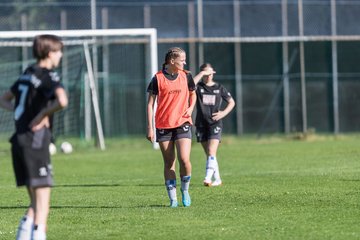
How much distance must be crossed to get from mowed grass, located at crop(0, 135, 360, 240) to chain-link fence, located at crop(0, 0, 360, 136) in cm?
849

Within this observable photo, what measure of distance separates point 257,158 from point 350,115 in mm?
11614

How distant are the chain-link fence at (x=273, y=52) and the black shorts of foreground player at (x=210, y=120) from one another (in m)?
16.4

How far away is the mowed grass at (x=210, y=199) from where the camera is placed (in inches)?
433

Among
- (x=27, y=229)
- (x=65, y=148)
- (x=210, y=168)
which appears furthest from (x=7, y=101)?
(x=65, y=148)

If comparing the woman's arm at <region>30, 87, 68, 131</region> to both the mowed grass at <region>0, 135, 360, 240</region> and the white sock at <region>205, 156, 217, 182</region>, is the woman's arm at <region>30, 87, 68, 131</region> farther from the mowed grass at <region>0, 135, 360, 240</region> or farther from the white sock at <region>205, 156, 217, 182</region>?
the white sock at <region>205, 156, 217, 182</region>

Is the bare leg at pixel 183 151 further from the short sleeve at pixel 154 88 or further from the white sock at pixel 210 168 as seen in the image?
the white sock at pixel 210 168

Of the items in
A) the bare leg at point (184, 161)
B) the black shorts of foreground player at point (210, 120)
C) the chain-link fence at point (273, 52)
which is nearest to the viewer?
the bare leg at point (184, 161)

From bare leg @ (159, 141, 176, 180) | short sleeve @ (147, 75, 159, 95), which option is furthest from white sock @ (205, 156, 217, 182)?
short sleeve @ (147, 75, 159, 95)

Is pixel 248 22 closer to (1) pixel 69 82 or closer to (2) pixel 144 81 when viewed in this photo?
(2) pixel 144 81

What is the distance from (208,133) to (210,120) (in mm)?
220

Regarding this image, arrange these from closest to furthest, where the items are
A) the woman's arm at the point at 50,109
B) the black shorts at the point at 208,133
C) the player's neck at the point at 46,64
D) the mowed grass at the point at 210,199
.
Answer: the woman's arm at the point at 50,109
the player's neck at the point at 46,64
the mowed grass at the point at 210,199
the black shorts at the point at 208,133

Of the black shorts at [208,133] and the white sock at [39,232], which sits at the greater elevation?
the black shorts at [208,133]

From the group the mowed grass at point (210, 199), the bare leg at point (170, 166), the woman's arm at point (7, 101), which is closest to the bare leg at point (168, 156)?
the bare leg at point (170, 166)

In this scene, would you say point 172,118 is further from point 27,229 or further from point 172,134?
point 27,229
